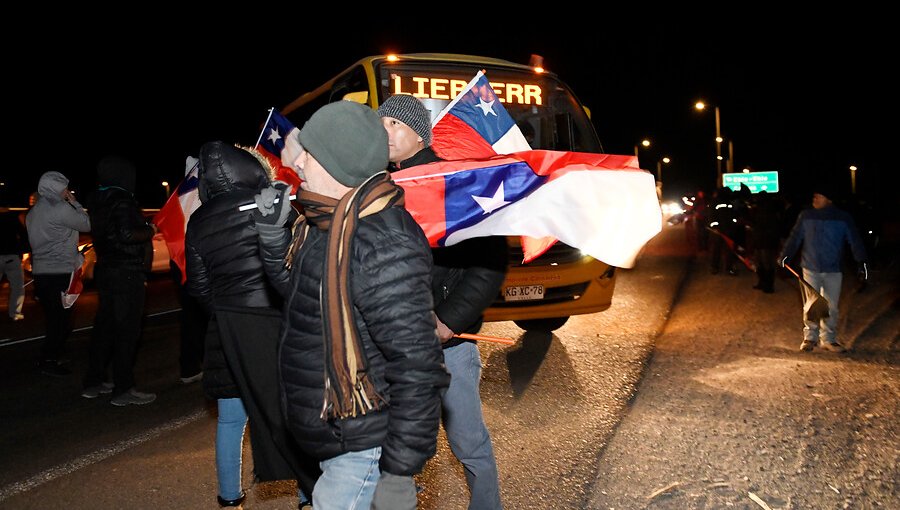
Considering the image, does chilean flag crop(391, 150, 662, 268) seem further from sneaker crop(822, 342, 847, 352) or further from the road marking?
sneaker crop(822, 342, 847, 352)

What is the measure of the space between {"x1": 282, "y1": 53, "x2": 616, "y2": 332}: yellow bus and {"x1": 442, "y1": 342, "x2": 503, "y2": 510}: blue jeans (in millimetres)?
4169

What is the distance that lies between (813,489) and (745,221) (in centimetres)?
1159

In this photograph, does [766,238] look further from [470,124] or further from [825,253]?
[470,124]

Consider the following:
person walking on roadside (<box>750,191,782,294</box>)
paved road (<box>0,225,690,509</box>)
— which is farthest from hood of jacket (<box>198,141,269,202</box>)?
person walking on roadside (<box>750,191,782,294</box>)

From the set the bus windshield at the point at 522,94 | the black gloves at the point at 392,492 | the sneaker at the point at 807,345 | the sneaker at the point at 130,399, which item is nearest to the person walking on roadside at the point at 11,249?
the sneaker at the point at 130,399

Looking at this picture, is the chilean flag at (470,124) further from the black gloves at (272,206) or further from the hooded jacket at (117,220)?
the hooded jacket at (117,220)

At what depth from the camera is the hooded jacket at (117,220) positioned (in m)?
5.98

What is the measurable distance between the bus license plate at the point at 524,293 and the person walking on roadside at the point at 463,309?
13.6 ft

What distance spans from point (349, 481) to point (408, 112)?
1.61m

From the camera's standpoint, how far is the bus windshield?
7758 millimetres

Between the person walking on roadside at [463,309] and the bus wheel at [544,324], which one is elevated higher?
the person walking on roadside at [463,309]

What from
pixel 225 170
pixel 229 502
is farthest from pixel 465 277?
pixel 229 502

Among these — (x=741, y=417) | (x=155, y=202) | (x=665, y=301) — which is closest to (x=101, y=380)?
(x=741, y=417)

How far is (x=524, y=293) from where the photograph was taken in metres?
7.59
